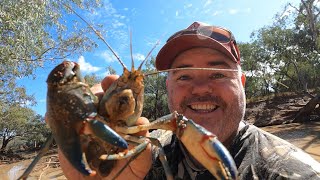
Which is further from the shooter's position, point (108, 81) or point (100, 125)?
point (108, 81)

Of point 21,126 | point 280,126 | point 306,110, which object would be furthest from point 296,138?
point 21,126

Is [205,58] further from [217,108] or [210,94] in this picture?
[217,108]

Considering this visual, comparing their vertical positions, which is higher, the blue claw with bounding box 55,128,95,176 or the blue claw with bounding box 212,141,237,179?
the blue claw with bounding box 55,128,95,176

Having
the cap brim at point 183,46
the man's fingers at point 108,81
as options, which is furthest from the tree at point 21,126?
the man's fingers at point 108,81

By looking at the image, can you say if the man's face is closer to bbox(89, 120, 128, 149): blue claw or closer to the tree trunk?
bbox(89, 120, 128, 149): blue claw

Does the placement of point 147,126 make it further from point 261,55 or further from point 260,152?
point 261,55

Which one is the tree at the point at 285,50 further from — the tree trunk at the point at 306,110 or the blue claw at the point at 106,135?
the blue claw at the point at 106,135

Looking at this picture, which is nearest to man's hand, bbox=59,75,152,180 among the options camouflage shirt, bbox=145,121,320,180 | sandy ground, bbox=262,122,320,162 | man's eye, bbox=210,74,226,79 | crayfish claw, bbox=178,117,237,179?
camouflage shirt, bbox=145,121,320,180
